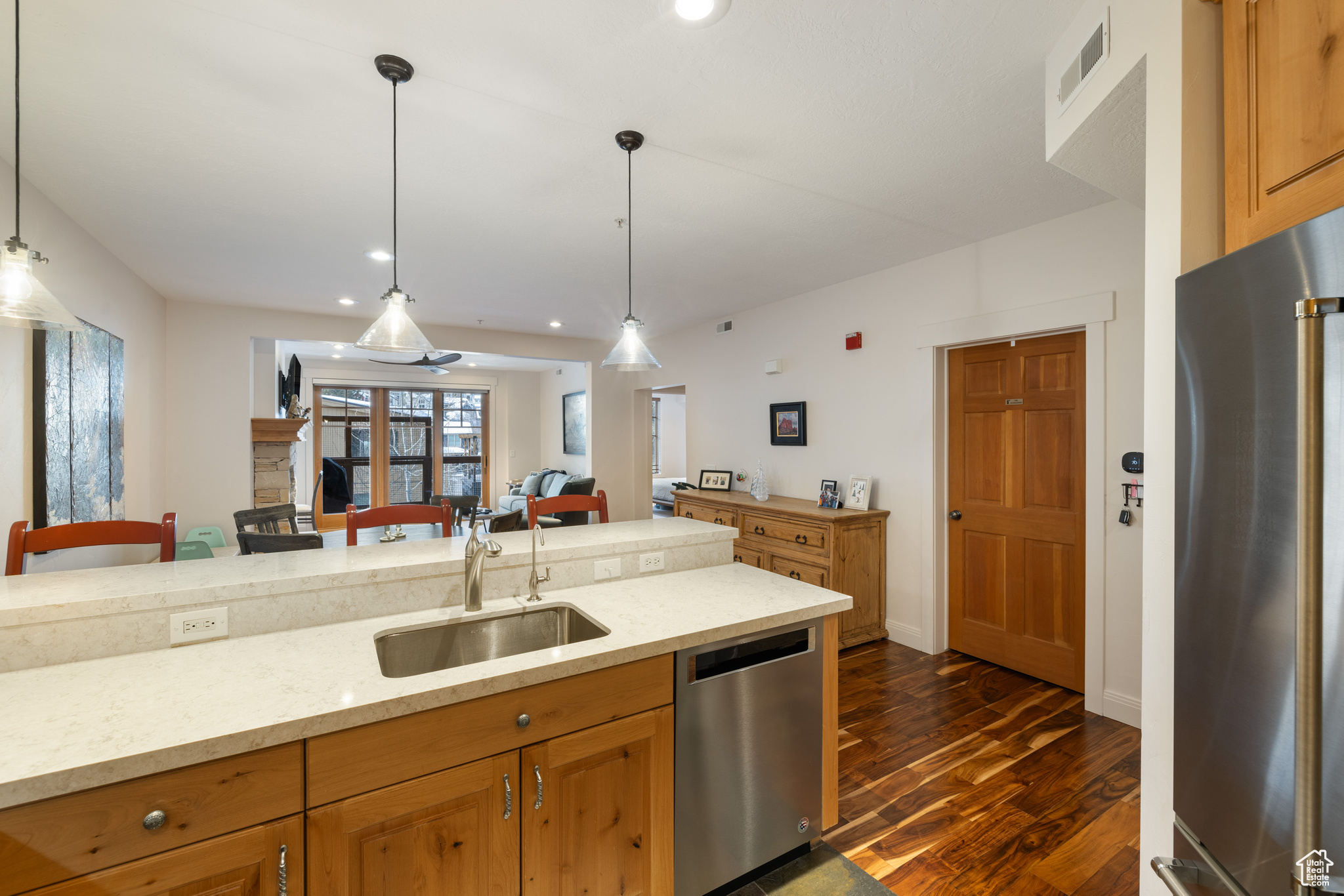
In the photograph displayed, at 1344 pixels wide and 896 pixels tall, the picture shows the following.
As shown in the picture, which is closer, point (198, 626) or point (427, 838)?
point (427, 838)

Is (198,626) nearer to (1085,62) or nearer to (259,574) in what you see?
(259,574)

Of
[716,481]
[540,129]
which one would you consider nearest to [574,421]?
[716,481]

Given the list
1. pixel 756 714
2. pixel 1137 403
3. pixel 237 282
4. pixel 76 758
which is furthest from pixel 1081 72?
pixel 237 282

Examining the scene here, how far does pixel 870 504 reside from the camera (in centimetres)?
383

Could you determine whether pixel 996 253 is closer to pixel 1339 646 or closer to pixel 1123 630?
pixel 1123 630

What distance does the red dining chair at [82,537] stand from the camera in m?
1.74

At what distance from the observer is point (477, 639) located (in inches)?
67.4

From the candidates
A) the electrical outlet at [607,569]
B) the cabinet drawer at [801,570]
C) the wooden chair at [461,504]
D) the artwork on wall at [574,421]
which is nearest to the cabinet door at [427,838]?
the electrical outlet at [607,569]

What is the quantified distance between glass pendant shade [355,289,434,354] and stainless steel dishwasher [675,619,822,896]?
1.49 m

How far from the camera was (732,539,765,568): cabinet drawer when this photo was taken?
13.6 ft

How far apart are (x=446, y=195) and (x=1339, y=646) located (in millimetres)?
3015

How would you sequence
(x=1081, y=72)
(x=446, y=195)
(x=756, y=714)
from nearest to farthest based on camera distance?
(x=1081, y=72) → (x=756, y=714) → (x=446, y=195)

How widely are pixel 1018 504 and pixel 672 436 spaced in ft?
21.3

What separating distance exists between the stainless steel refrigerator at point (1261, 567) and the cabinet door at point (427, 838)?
1.33 m
